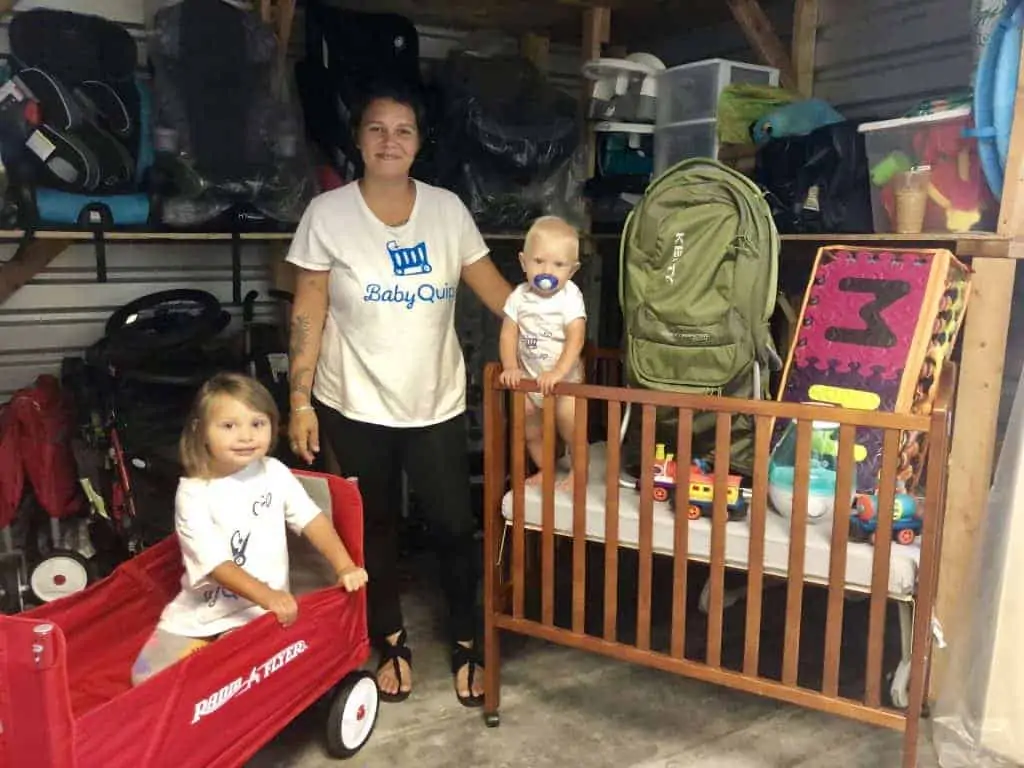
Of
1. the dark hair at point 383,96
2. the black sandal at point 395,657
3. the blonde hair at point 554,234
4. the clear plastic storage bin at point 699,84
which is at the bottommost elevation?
the black sandal at point 395,657

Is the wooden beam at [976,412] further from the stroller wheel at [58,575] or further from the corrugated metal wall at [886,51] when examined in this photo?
the stroller wheel at [58,575]

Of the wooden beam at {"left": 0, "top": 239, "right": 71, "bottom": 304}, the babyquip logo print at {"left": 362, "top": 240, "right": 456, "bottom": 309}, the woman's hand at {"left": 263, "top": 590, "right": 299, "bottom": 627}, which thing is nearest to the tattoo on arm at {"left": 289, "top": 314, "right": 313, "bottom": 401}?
the babyquip logo print at {"left": 362, "top": 240, "right": 456, "bottom": 309}

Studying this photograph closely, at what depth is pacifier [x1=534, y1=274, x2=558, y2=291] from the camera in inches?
87.8

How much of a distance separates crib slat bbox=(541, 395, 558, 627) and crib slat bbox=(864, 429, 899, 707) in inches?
27.5

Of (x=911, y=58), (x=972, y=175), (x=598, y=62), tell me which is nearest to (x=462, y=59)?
(x=598, y=62)

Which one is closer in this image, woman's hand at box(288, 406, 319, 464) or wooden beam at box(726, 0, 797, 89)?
woman's hand at box(288, 406, 319, 464)

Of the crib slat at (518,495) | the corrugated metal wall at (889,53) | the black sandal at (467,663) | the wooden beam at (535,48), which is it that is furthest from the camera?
the wooden beam at (535,48)

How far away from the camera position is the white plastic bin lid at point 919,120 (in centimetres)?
224

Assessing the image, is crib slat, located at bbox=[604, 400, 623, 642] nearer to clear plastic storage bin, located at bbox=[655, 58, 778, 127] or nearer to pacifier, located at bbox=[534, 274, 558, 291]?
pacifier, located at bbox=[534, 274, 558, 291]

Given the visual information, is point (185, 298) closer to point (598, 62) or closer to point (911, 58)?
point (598, 62)

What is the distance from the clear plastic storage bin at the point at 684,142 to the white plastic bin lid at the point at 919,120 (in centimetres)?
55

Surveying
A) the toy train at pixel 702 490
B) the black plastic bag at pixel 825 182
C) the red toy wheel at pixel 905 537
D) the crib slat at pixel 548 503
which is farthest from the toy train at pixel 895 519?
the black plastic bag at pixel 825 182

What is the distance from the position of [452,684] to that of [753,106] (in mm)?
1969

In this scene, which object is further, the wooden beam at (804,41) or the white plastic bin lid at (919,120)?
the wooden beam at (804,41)
